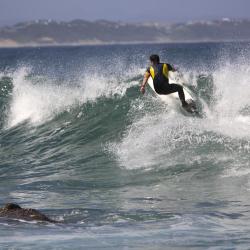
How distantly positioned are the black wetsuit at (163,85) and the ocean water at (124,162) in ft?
1.78

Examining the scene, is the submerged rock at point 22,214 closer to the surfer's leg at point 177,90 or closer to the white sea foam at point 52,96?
the surfer's leg at point 177,90

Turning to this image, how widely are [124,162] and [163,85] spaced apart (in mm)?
1847

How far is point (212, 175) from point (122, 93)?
6053 millimetres

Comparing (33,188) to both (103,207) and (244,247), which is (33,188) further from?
(244,247)

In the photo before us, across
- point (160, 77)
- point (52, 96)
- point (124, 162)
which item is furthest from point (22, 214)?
point (52, 96)

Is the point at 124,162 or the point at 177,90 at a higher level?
the point at 177,90

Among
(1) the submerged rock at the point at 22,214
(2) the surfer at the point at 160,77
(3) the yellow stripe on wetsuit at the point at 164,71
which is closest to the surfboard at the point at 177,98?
(2) the surfer at the point at 160,77

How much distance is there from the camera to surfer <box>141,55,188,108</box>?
15.6 metres

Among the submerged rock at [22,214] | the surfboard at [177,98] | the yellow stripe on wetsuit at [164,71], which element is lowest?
the submerged rock at [22,214]

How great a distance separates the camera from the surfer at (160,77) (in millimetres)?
15562

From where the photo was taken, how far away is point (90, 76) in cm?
2053

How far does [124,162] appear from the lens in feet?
48.6

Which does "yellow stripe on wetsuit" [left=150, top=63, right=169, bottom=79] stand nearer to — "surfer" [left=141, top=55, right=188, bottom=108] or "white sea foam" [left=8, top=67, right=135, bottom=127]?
"surfer" [left=141, top=55, right=188, bottom=108]

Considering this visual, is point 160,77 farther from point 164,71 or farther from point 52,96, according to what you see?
point 52,96
